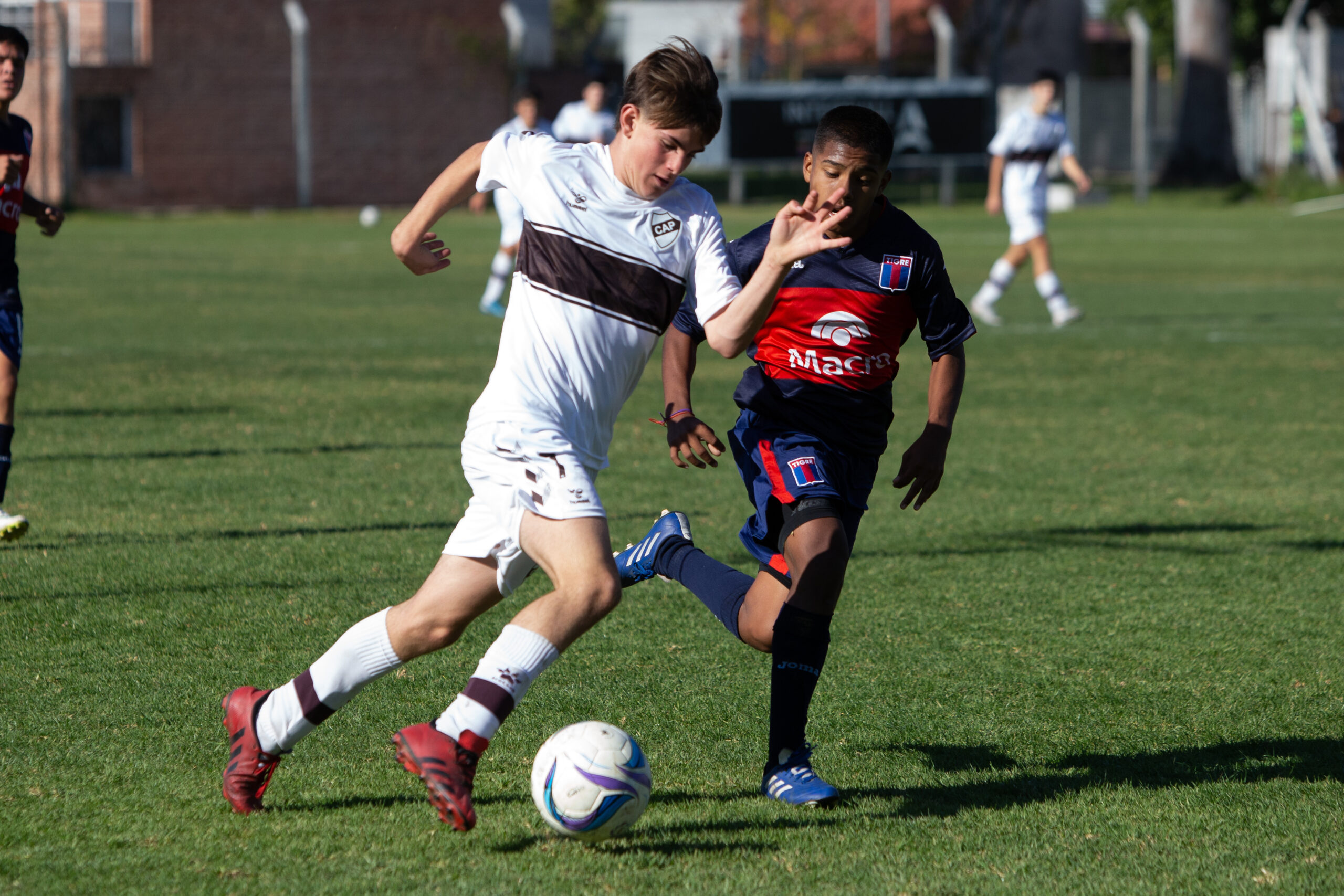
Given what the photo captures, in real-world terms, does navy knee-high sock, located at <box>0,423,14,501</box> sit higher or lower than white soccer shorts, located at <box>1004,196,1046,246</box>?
lower

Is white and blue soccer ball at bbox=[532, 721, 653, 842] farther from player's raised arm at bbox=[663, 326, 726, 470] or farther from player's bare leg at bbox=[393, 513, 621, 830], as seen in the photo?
player's raised arm at bbox=[663, 326, 726, 470]

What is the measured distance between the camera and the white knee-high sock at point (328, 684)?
360 cm

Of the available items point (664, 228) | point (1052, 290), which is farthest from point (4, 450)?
point (1052, 290)

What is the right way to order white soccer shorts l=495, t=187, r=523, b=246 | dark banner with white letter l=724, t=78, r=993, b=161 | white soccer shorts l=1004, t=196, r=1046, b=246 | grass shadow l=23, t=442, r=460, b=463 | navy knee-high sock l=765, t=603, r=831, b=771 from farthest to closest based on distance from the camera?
dark banner with white letter l=724, t=78, r=993, b=161 < white soccer shorts l=1004, t=196, r=1046, b=246 < white soccer shorts l=495, t=187, r=523, b=246 < grass shadow l=23, t=442, r=460, b=463 < navy knee-high sock l=765, t=603, r=831, b=771

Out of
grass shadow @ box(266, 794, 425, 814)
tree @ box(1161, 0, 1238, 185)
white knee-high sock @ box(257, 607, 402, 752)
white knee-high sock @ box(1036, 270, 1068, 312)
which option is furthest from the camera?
tree @ box(1161, 0, 1238, 185)

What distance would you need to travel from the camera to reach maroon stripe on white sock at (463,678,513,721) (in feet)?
11.1

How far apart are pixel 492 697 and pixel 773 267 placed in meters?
1.11

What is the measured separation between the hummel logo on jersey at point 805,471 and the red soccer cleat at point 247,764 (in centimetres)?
144

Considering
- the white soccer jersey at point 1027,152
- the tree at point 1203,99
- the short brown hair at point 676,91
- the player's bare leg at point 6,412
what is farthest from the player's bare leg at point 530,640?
the tree at point 1203,99

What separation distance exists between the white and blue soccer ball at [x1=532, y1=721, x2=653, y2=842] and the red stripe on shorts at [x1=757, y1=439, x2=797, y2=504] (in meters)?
0.88

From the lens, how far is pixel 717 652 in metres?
5.11

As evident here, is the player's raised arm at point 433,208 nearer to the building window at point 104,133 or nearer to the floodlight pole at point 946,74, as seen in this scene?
the floodlight pole at point 946,74

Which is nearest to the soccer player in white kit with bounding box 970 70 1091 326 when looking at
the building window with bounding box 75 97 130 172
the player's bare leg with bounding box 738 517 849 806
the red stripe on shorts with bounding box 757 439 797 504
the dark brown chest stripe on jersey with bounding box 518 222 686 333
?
the red stripe on shorts with bounding box 757 439 797 504

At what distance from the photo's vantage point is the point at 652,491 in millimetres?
7770
